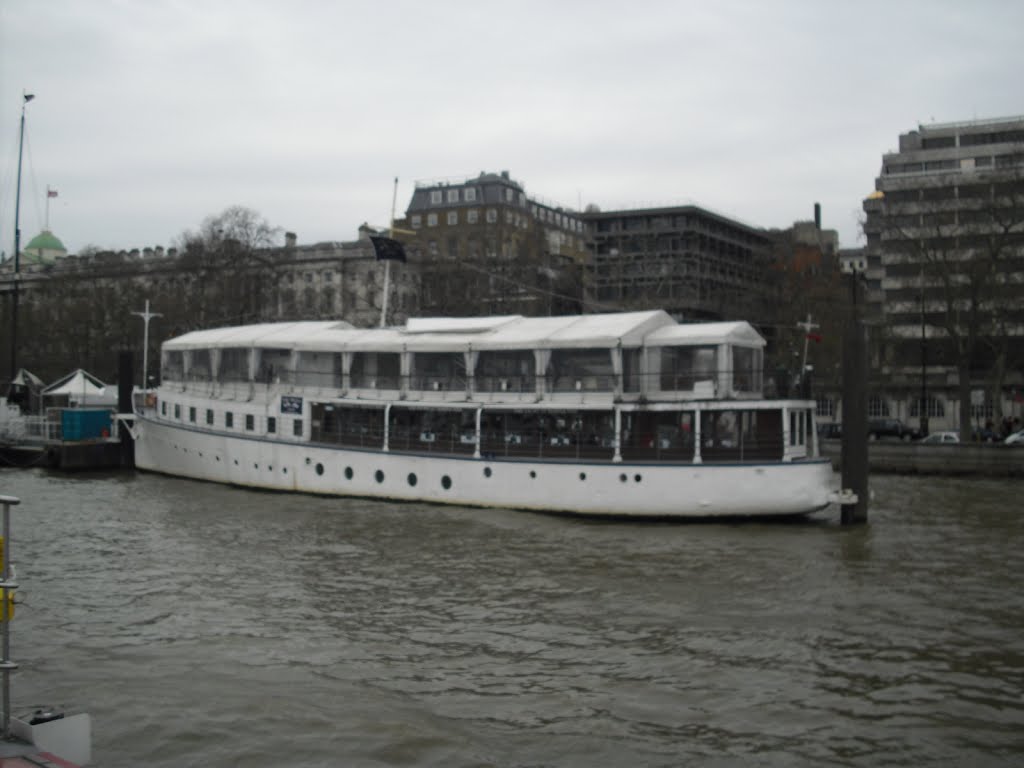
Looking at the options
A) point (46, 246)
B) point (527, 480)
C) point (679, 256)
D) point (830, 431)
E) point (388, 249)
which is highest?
point (46, 246)

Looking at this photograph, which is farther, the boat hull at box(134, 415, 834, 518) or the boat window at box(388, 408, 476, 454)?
the boat window at box(388, 408, 476, 454)

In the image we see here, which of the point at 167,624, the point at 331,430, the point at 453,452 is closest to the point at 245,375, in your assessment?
the point at 331,430


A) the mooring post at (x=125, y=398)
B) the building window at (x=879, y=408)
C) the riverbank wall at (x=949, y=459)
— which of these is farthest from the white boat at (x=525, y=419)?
the building window at (x=879, y=408)

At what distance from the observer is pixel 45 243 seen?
12375 cm

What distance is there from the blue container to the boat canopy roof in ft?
30.2

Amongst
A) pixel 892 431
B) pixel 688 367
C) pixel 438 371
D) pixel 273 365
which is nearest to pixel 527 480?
pixel 438 371

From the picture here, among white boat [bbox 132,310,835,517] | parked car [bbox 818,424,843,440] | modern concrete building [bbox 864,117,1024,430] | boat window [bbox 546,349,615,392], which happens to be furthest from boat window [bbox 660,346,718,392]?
parked car [bbox 818,424,843,440]

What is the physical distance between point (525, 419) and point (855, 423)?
897 centimetres

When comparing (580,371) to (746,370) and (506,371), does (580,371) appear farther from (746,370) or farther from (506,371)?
(746,370)

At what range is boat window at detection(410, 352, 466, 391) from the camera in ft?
102

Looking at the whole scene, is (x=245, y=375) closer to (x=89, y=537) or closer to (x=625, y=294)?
(x=89, y=537)

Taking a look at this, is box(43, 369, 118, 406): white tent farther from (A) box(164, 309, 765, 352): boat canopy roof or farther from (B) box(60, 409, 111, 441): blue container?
(A) box(164, 309, 765, 352): boat canopy roof

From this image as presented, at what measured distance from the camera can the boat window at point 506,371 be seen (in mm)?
29812

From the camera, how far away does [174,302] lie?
70.1 metres
